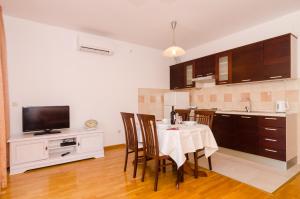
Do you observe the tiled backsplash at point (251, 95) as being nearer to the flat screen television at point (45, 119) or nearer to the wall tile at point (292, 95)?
the wall tile at point (292, 95)

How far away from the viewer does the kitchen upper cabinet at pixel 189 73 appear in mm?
4641

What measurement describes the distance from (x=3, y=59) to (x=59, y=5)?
1188 mm

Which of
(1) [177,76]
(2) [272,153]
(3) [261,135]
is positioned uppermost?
(1) [177,76]

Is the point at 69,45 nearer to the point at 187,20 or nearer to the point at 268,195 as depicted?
the point at 187,20

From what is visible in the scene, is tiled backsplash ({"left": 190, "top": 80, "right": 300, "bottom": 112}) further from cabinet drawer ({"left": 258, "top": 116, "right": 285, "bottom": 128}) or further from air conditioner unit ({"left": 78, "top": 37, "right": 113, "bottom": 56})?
air conditioner unit ({"left": 78, "top": 37, "right": 113, "bottom": 56})

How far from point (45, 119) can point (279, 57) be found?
424 cm

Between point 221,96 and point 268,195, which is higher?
point 221,96

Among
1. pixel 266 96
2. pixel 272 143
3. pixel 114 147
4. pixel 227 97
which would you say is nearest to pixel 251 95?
pixel 266 96

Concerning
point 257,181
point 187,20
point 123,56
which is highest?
point 187,20

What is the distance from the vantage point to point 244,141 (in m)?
3.29

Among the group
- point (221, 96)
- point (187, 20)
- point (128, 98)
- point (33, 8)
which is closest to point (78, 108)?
point (128, 98)

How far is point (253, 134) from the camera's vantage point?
10.4 ft

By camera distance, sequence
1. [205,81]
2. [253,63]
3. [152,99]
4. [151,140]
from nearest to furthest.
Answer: [151,140], [253,63], [205,81], [152,99]

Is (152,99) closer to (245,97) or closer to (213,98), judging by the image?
(213,98)
